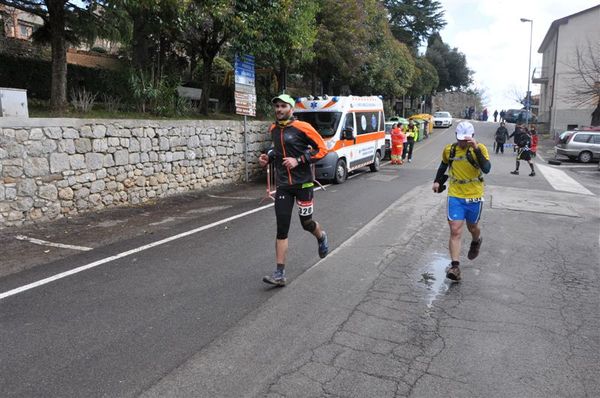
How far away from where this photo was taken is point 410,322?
4402mm

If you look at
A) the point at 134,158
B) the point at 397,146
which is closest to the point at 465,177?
the point at 134,158

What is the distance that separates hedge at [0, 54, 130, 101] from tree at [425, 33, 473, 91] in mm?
57765

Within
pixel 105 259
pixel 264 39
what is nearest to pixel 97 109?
pixel 264 39

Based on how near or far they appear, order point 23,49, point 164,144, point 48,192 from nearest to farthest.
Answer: point 48,192, point 164,144, point 23,49

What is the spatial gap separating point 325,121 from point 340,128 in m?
0.53

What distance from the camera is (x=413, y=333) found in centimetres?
418

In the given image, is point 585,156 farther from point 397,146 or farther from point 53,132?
point 53,132

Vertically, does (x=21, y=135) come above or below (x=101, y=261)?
above

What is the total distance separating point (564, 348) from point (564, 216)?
6.60 meters

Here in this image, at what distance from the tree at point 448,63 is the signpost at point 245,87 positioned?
54.9m

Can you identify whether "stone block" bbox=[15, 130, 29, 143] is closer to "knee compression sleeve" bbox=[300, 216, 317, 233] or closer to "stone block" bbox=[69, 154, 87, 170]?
"stone block" bbox=[69, 154, 87, 170]

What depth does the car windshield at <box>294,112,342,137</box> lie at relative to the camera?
14061mm

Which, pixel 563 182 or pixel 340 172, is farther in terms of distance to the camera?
pixel 563 182

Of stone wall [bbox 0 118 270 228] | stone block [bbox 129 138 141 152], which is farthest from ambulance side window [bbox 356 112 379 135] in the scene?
stone block [bbox 129 138 141 152]
